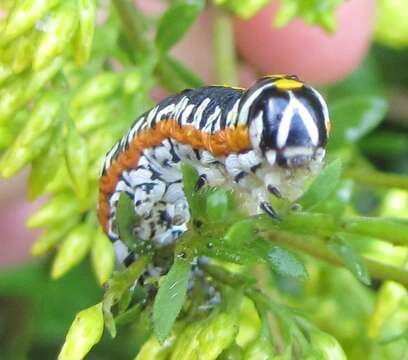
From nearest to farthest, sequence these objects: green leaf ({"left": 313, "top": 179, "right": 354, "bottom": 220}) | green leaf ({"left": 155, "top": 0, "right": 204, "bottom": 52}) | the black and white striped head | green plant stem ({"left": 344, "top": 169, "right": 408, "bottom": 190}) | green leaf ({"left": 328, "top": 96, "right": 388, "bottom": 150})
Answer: the black and white striped head → green leaf ({"left": 313, "top": 179, "right": 354, "bottom": 220}) → green plant stem ({"left": 344, "top": 169, "right": 408, "bottom": 190}) → green leaf ({"left": 155, "top": 0, "right": 204, "bottom": 52}) → green leaf ({"left": 328, "top": 96, "right": 388, "bottom": 150})

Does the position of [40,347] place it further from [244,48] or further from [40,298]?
[244,48]

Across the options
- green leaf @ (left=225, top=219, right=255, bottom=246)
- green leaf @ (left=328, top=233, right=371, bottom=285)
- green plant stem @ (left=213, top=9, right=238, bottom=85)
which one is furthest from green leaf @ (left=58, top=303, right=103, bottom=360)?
green plant stem @ (left=213, top=9, right=238, bottom=85)

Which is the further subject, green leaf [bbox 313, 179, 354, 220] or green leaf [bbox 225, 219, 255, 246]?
green leaf [bbox 313, 179, 354, 220]

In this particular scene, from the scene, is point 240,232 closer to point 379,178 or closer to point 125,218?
point 125,218

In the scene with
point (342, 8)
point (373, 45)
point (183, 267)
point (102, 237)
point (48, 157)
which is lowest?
point (373, 45)

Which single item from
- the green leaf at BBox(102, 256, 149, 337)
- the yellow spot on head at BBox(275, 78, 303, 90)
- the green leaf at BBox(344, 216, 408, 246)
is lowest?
the green leaf at BBox(344, 216, 408, 246)

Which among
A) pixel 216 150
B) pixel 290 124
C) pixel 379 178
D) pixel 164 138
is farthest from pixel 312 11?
pixel 290 124

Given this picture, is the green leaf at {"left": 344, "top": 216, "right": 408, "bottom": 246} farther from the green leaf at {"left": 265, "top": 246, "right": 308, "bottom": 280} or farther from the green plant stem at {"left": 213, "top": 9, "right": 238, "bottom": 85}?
the green plant stem at {"left": 213, "top": 9, "right": 238, "bottom": 85}

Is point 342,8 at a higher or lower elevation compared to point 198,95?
lower

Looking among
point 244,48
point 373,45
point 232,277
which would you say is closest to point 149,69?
point 232,277
